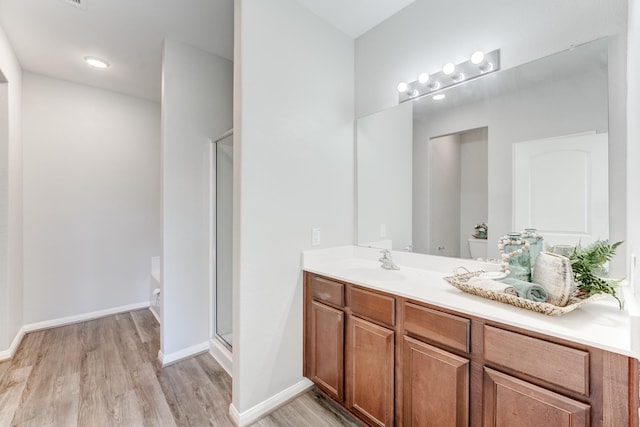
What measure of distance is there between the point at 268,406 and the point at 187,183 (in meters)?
1.86

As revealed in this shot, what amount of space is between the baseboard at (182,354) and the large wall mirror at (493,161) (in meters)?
1.76

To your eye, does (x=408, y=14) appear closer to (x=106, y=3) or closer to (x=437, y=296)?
(x=437, y=296)

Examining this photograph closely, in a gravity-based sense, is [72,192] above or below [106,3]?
below

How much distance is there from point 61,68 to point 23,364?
2773 mm

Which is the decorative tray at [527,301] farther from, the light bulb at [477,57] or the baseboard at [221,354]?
the baseboard at [221,354]

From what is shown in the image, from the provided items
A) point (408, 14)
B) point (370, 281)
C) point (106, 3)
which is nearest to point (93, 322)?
point (106, 3)

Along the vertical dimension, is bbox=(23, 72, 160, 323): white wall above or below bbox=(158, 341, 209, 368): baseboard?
above

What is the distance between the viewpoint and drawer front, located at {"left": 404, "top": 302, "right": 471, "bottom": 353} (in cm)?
112

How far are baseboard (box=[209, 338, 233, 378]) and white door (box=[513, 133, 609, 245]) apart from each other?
7.39 feet

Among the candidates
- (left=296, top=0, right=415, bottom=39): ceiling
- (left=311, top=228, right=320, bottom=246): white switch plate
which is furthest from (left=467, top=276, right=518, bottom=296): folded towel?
(left=296, top=0, right=415, bottom=39): ceiling

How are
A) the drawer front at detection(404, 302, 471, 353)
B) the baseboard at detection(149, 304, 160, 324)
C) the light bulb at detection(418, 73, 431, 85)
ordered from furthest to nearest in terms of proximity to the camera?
1. the baseboard at detection(149, 304, 160, 324)
2. the light bulb at detection(418, 73, 431, 85)
3. the drawer front at detection(404, 302, 471, 353)

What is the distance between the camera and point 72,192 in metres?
3.07

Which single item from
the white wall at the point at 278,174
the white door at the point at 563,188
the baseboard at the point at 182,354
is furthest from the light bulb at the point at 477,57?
the baseboard at the point at 182,354

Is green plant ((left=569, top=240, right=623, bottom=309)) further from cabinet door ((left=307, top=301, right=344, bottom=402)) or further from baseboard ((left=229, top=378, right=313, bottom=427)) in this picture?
baseboard ((left=229, top=378, right=313, bottom=427))
